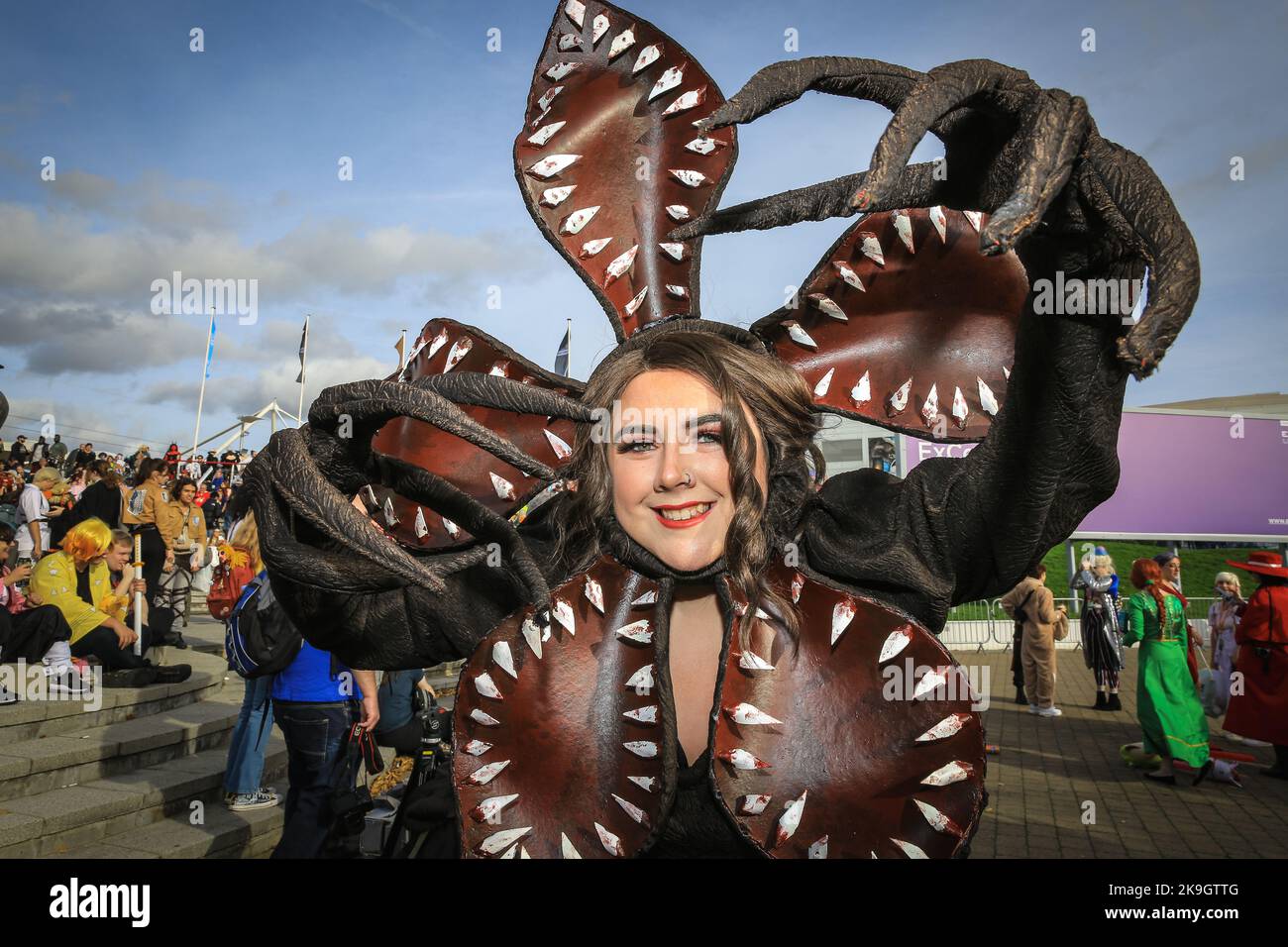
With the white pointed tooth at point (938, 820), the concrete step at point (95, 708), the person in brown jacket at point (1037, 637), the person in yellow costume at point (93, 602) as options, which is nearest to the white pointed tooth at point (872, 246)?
the white pointed tooth at point (938, 820)

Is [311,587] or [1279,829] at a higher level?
[311,587]

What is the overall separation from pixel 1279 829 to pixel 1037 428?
560 centimetres

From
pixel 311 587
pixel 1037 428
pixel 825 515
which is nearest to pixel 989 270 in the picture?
pixel 1037 428

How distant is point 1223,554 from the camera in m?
17.7

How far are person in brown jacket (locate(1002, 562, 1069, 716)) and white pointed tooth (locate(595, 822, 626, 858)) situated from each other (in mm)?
8088

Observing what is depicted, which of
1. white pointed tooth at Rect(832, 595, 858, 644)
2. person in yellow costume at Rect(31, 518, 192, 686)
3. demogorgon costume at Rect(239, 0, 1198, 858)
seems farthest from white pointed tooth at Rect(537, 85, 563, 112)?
person in yellow costume at Rect(31, 518, 192, 686)

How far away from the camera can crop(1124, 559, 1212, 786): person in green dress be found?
21.0ft

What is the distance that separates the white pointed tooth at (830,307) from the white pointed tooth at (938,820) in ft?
3.28

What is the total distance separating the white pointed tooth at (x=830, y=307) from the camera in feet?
6.08

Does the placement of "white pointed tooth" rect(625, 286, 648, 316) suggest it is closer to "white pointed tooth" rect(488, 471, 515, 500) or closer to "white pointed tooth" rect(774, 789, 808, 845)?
"white pointed tooth" rect(488, 471, 515, 500)

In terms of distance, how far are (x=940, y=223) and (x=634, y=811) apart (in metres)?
1.33

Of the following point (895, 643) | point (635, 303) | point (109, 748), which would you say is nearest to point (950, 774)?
point (895, 643)
